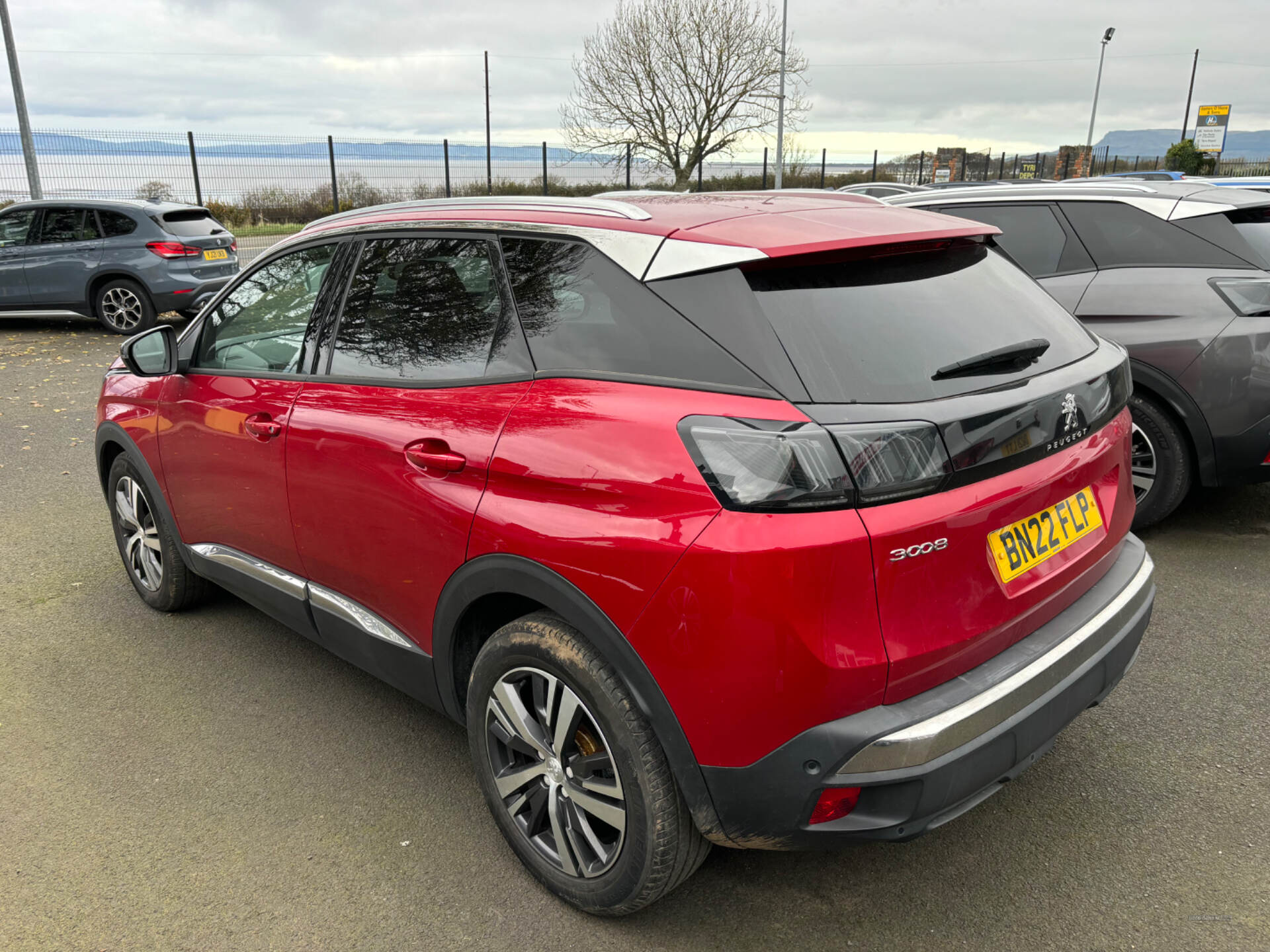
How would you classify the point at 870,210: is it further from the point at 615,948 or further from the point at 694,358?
the point at 615,948

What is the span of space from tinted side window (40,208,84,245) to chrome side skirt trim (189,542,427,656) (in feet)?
33.5

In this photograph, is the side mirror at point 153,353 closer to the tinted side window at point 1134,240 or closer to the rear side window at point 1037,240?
the rear side window at point 1037,240

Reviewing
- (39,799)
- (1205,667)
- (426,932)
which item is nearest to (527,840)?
(426,932)

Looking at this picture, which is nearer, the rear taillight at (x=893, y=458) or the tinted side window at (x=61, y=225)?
the rear taillight at (x=893, y=458)

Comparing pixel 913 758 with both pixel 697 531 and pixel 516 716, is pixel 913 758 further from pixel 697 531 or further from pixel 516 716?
pixel 516 716

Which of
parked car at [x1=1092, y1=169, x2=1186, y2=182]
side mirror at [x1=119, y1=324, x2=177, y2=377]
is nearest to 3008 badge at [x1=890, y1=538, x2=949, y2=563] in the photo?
side mirror at [x1=119, y1=324, x2=177, y2=377]

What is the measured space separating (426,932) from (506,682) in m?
0.63

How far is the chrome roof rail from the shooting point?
7.66 ft

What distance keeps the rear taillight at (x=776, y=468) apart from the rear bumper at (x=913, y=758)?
447 mm

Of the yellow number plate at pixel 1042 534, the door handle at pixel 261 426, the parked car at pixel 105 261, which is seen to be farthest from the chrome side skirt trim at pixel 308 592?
the parked car at pixel 105 261

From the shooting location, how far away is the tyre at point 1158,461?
4.49 metres

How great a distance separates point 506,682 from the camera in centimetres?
233

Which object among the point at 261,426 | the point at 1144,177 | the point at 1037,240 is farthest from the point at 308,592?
the point at 1144,177

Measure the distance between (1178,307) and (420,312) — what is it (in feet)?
12.2
